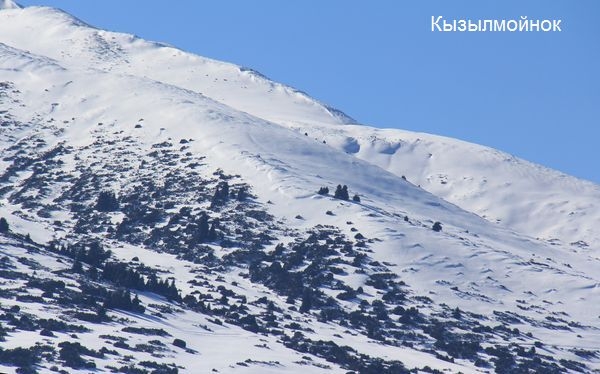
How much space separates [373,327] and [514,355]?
1244 centimetres

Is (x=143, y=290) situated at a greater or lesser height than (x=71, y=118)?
lesser

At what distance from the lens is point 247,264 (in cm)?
14138

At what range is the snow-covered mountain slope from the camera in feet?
342

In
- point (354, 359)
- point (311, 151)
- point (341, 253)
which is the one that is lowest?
point (354, 359)

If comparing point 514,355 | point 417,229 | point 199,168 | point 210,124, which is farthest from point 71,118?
point 514,355

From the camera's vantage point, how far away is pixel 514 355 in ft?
395

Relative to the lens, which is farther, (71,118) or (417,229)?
(71,118)

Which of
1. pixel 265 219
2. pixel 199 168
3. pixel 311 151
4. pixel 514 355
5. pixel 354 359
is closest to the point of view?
pixel 354 359

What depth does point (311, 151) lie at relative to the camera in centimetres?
18862

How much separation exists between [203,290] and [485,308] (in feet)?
91.3

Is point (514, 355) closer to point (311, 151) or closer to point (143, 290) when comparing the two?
point (143, 290)

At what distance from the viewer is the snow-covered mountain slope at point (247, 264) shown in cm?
10438

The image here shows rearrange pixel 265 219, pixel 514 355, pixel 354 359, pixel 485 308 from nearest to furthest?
pixel 354 359
pixel 514 355
pixel 485 308
pixel 265 219

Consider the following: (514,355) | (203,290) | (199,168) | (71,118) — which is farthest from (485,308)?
(71,118)
